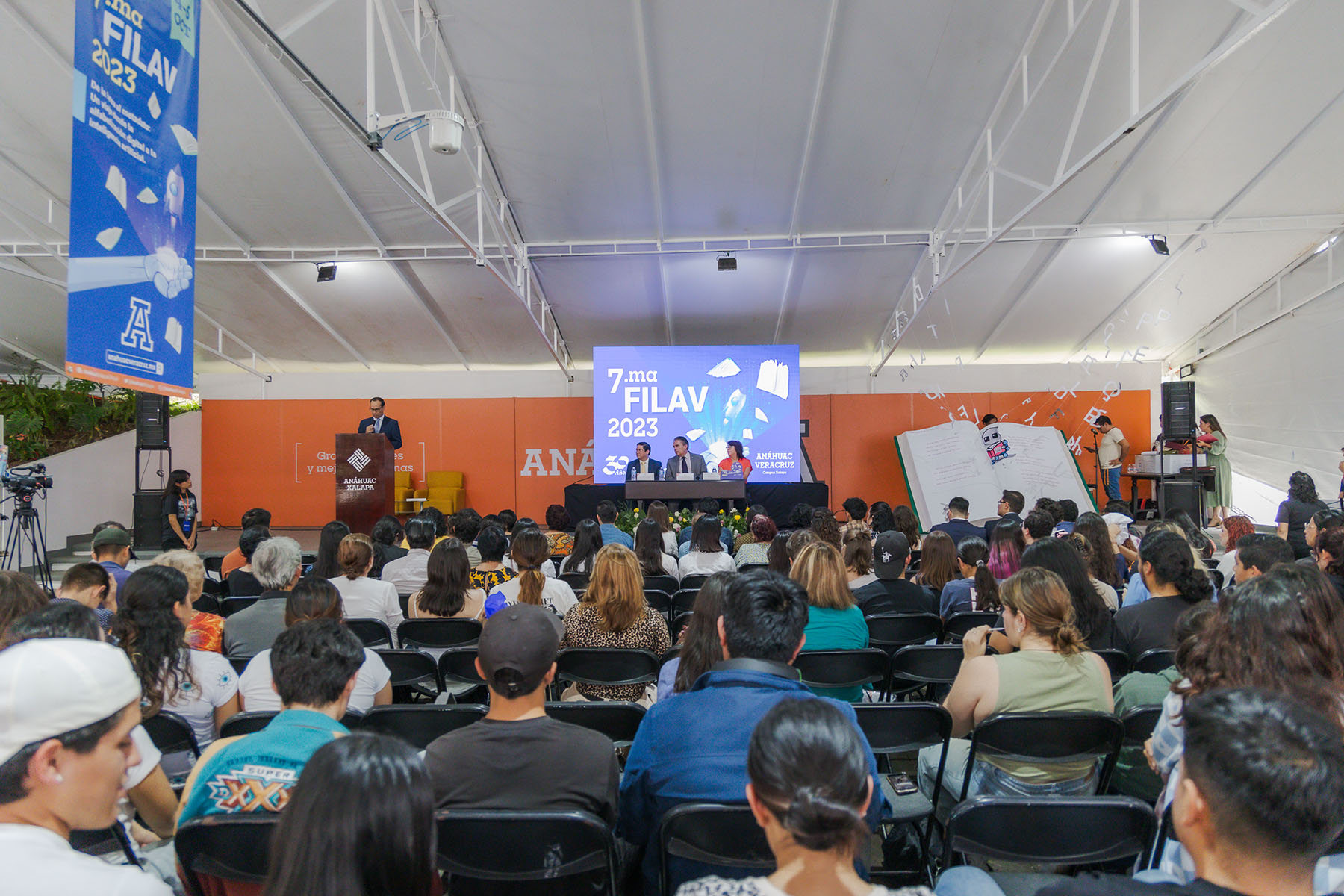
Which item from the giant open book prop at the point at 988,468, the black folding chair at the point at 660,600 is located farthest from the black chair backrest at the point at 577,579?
the giant open book prop at the point at 988,468

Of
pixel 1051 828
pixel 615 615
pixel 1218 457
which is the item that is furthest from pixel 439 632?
pixel 1218 457

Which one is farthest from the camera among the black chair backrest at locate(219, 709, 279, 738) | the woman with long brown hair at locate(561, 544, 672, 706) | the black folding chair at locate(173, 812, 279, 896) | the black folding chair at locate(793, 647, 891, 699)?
the woman with long brown hair at locate(561, 544, 672, 706)

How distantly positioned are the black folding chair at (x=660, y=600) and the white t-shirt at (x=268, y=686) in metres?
1.84

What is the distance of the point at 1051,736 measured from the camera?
84.5 inches

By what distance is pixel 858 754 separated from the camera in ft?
3.58

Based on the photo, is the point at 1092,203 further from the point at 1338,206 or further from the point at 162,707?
the point at 162,707

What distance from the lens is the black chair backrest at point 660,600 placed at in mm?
4320

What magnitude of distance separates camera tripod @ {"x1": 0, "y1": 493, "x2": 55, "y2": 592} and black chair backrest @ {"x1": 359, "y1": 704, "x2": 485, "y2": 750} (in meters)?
5.93

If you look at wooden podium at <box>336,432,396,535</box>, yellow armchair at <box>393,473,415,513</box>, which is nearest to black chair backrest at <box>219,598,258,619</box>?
wooden podium at <box>336,432,396,535</box>

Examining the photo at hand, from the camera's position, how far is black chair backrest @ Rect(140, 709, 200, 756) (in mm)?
2109

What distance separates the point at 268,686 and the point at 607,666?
116 cm

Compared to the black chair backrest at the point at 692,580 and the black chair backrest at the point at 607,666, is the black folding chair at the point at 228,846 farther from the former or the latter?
the black chair backrest at the point at 692,580

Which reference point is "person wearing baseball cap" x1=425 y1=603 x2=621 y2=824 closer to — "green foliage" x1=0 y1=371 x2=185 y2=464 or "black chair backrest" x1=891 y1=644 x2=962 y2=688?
"black chair backrest" x1=891 y1=644 x2=962 y2=688

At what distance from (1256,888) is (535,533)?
3287 mm
